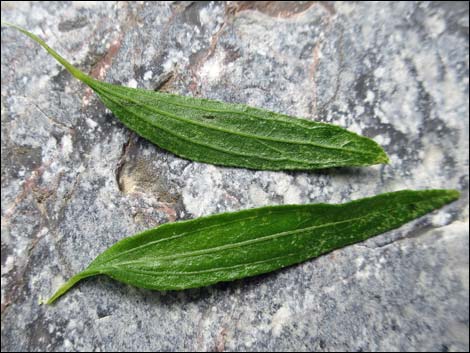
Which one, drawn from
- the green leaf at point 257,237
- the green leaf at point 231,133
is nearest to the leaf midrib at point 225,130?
the green leaf at point 231,133

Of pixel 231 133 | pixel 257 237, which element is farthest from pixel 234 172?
pixel 257 237

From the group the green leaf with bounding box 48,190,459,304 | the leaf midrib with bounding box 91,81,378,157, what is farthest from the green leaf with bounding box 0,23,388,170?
the green leaf with bounding box 48,190,459,304

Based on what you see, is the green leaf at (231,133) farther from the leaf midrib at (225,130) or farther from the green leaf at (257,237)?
the green leaf at (257,237)

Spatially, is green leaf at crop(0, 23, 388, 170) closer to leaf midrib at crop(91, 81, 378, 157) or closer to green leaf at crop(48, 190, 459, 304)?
leaf midrib at crop(91, 81, 378, 157)

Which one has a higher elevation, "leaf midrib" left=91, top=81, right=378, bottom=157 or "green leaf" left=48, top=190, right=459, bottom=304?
"leaf midrib" left=91, top=81, right=378, bottom=157

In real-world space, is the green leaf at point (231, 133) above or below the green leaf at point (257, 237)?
above

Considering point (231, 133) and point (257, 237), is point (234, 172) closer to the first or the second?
point (231, 133)
